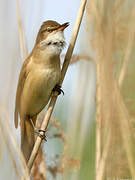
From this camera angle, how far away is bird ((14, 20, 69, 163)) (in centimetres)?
202

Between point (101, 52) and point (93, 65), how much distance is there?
206mm

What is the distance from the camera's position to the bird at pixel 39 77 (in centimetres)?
202

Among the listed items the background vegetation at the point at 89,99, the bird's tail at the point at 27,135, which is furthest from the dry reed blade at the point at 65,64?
the bird's tail at the point at 27,135

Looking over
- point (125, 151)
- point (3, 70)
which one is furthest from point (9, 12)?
point (125, 151)

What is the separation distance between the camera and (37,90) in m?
2.20

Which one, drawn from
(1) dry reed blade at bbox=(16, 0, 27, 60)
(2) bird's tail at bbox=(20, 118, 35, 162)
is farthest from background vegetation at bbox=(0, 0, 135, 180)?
(2) bird's tail at bbox=(20, 118, 35, 162)

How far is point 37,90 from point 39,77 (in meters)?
0.10

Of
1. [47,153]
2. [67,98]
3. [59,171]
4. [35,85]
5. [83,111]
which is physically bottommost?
[59,171]

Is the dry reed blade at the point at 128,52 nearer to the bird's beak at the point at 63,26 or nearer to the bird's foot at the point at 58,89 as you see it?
the bird's beak at the point at 63,26

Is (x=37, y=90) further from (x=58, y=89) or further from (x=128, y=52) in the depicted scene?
(x=128, y=52)

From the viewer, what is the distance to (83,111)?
1790 mm

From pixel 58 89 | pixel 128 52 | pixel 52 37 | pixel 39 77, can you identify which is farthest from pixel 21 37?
pixel 128 52

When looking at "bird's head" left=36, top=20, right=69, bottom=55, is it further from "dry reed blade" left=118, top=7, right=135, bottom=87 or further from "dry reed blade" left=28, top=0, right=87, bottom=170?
"dry reed blade" left=118, top=7, right=135, bottom=87

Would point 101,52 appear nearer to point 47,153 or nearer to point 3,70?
point 3,70
